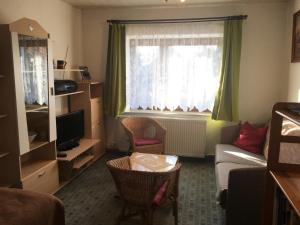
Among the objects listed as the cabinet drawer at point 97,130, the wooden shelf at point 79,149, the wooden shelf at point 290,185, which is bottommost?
the wooden shelf at point 79,149

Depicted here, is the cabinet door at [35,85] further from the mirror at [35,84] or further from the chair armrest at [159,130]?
the chair armrest at [159,130]

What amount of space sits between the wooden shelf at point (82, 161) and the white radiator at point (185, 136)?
1.24 meters

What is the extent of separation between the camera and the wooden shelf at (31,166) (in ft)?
9.40

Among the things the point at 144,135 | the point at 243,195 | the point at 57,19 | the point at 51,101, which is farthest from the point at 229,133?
the point at 57,19

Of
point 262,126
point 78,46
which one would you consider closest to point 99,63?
point 78,46

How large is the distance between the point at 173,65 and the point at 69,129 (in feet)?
6.15

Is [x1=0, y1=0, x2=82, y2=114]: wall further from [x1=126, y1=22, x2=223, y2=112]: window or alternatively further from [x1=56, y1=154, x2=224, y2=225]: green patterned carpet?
[x1=56, y1=154, x2=224, y2=225]: green patterned carpet

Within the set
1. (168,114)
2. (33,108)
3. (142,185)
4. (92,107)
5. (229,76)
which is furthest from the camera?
(168,114)

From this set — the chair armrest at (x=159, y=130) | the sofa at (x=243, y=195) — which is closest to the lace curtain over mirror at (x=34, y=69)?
the chair armrest at (x=159, y=130)

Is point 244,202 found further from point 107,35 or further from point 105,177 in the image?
point 107,35

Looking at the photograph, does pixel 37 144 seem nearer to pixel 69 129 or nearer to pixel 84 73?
pixel 69 129

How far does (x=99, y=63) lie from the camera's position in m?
4.61

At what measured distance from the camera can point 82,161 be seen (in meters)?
3.86

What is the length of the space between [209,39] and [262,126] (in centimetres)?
154
